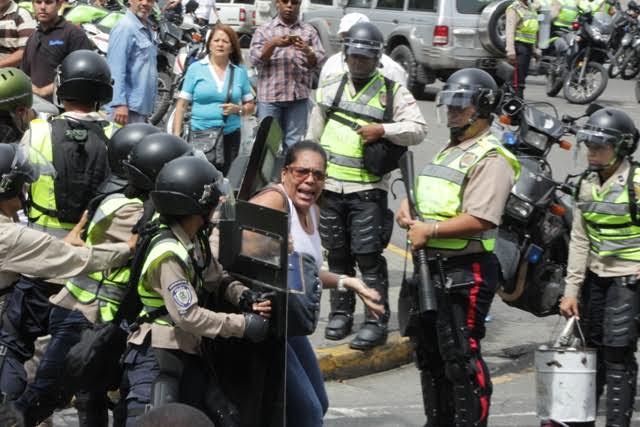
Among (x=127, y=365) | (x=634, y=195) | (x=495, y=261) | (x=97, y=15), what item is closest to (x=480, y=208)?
(x=495, y=261)

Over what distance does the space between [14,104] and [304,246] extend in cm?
183

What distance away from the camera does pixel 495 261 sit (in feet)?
21.0

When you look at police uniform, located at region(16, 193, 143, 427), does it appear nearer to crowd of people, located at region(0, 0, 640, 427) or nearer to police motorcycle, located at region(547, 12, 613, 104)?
crowd of people, located at region(0, 0, 640, 427)

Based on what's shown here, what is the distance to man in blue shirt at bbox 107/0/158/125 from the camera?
957 centimetres

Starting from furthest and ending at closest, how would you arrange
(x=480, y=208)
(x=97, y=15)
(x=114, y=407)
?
(x=97, y=15)
(x=480, y=208)
(x=114, y=407)

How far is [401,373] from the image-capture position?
26.8ft

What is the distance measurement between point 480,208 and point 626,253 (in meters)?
0.90

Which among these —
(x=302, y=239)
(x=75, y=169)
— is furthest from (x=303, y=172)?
(x=75, y=169)

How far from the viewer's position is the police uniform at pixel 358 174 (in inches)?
308

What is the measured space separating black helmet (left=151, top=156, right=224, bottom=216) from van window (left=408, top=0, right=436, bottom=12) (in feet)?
47.3

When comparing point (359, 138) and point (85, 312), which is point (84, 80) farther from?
point (359, 138)

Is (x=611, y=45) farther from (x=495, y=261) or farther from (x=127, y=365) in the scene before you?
(x=127, y=365)

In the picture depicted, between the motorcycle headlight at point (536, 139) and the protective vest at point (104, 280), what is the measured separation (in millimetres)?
3641

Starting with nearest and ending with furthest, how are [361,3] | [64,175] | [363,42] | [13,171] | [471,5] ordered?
[13,171]
[64,175]
[363,42]
[471,5]
[361,3]
